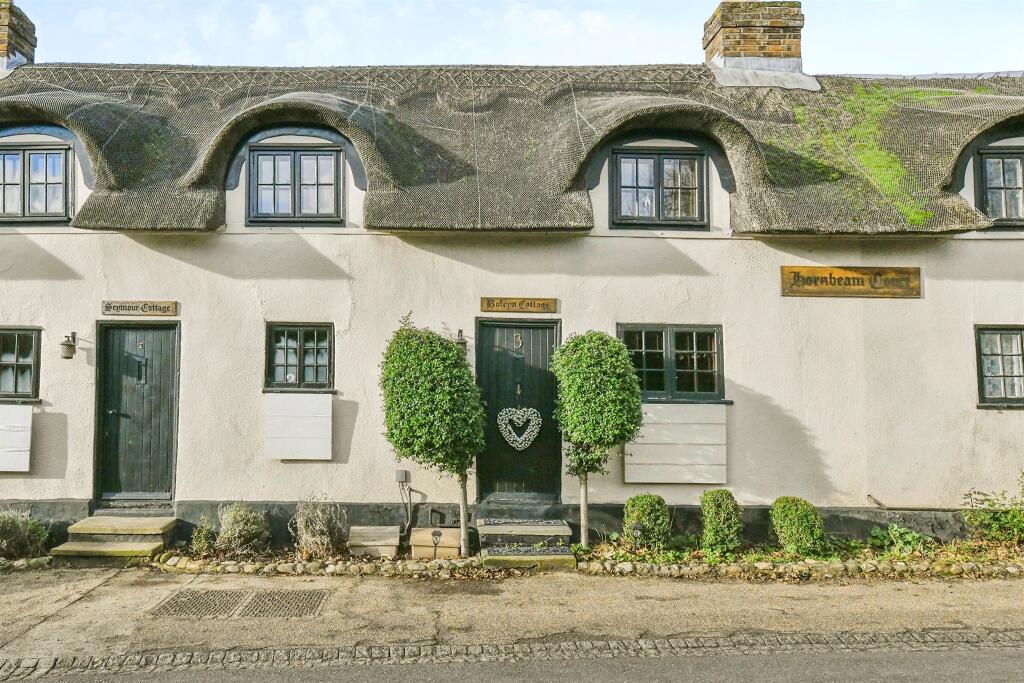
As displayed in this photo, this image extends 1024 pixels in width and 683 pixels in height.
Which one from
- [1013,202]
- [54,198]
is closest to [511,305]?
[54,198]

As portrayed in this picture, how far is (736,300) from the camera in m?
8.98

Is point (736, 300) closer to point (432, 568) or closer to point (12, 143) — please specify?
point (432, 568)

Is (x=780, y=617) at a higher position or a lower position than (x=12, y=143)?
lower

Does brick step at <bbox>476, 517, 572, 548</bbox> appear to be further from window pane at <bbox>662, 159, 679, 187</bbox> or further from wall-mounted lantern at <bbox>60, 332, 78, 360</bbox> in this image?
wall-mounted lantern at <bbox>60, 332, 78, 360</bbox>

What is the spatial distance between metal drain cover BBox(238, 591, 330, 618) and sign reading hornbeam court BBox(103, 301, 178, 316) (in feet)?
12.2

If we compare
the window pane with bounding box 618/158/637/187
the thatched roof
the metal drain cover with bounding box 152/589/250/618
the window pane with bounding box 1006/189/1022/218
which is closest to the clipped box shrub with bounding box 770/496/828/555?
the thatched roof

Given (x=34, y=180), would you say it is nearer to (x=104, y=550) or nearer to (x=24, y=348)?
(x=24, y=348)

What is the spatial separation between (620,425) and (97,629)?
16.8 ft

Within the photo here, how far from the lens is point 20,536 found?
26.3ft

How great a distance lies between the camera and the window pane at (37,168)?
898cm

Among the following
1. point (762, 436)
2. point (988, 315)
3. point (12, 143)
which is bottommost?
point (762, 436)

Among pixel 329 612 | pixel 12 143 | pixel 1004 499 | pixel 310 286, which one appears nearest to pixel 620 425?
pixel 329 612

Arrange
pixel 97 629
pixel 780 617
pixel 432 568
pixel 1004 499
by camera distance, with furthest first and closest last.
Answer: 1. pixel 1004 499
2. pixel 432 568
3. pixel 780 617
4. pixel 97 629

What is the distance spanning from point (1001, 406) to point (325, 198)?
28.0ft
